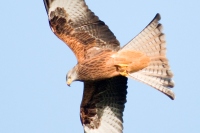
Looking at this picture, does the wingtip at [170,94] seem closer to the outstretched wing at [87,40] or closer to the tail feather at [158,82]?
the tail feather at [158,82]

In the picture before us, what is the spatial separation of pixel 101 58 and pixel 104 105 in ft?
4.15

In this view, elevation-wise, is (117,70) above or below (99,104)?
above

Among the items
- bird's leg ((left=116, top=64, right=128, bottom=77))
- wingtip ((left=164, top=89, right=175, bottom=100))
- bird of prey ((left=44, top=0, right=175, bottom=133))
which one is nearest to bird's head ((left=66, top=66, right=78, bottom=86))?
bird of prey ((left=44, top=0, right=175, bottom=133))

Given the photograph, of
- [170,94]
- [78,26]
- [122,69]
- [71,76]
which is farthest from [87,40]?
[170,94]

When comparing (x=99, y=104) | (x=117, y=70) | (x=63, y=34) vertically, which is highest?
(x=63, y=34)

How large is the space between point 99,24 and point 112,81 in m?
1.17

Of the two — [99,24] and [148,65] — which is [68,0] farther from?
[148,65]

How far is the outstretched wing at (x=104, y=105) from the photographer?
1145 centimetres

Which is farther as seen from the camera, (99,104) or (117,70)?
(99,104)

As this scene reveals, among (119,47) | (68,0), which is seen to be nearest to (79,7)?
(68,0)

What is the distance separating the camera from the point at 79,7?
37.3ft

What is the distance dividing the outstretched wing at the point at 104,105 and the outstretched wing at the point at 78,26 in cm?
77

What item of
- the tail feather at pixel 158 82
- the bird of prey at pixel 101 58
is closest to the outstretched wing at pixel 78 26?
the bird of prey at pixel 101 58

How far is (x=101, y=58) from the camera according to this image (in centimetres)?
1095
